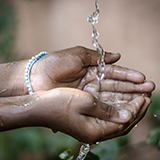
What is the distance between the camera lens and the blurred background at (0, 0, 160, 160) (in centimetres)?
193

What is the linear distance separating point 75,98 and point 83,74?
435 mm

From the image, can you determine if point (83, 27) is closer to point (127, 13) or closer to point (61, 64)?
point (127, 13)

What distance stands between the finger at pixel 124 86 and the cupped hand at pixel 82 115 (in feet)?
0.95

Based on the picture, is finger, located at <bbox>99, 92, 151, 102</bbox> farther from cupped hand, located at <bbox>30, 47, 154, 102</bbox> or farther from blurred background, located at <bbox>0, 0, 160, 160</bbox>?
blurred background, located at <bbox>0, 0, 160, 160</bbox>

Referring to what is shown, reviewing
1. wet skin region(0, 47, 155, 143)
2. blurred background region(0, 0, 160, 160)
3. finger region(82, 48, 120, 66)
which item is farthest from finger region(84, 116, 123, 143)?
blurred background region(0, 0, 160, 160)

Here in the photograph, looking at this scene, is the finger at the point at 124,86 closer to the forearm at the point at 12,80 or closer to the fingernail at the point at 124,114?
the fingernail at the point at 124,114

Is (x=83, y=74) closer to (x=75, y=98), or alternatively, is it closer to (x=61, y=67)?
(x=61, y=67)

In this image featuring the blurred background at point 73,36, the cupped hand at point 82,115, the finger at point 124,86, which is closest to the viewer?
the cupped hand at point 82,115

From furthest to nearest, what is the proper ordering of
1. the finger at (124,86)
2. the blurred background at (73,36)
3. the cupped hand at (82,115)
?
the blurred background at (73,36), the finger at (124,86), the cupped hand at (82,115)

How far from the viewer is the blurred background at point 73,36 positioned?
193 cm

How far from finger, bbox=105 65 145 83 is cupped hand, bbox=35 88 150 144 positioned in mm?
297

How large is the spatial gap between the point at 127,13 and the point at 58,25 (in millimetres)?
768

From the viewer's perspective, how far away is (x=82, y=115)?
86 cm

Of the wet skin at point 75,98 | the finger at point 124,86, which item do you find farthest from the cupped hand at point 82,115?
the finger at point 124,86
